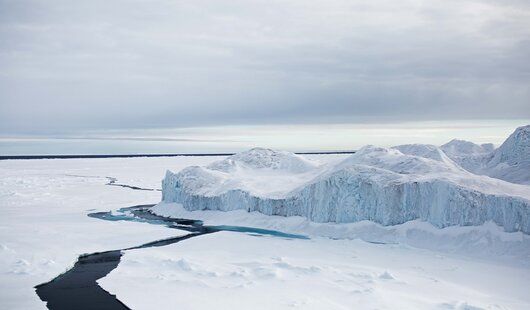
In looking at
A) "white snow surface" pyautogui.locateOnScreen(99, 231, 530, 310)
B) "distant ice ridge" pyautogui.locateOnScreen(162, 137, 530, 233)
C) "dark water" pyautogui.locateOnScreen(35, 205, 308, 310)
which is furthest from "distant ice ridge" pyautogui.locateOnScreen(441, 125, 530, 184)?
"dark water" pyautogui.locateOnScreen(35, 205, 308, 310)

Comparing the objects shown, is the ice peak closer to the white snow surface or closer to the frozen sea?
the frozen sea

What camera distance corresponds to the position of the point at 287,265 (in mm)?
18875

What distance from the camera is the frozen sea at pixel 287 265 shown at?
14984 millimetres

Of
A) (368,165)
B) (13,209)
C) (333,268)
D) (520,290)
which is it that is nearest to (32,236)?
(13,209)

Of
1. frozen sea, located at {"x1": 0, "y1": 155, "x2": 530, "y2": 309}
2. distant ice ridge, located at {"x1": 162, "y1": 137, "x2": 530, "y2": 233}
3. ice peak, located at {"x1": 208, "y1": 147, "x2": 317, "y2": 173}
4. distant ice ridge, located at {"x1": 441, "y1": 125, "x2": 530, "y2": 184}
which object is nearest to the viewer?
frozen sea, located at {"x1": 0, "y1": 155, "x2": 530, "y2": 309}

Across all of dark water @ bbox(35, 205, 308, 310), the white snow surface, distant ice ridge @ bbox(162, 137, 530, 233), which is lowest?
dark water @ bbox(35, 205, 308, 310)

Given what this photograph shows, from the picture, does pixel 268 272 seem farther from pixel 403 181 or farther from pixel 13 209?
pixel 13 209

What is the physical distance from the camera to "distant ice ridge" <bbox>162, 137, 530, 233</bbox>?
888 inches

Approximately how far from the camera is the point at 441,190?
23750 millimetres

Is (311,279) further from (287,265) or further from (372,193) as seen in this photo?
(372,193)

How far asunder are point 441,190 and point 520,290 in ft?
26.7

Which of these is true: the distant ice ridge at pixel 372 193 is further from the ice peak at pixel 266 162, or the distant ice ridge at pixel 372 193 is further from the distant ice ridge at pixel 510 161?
the distant ice ridge at pixel 510 161

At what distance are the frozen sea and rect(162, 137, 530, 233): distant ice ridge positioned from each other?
0.70 m

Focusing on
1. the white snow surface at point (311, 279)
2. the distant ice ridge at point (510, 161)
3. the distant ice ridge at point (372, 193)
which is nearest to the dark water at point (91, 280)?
the white snow surface at point (311, 279)
